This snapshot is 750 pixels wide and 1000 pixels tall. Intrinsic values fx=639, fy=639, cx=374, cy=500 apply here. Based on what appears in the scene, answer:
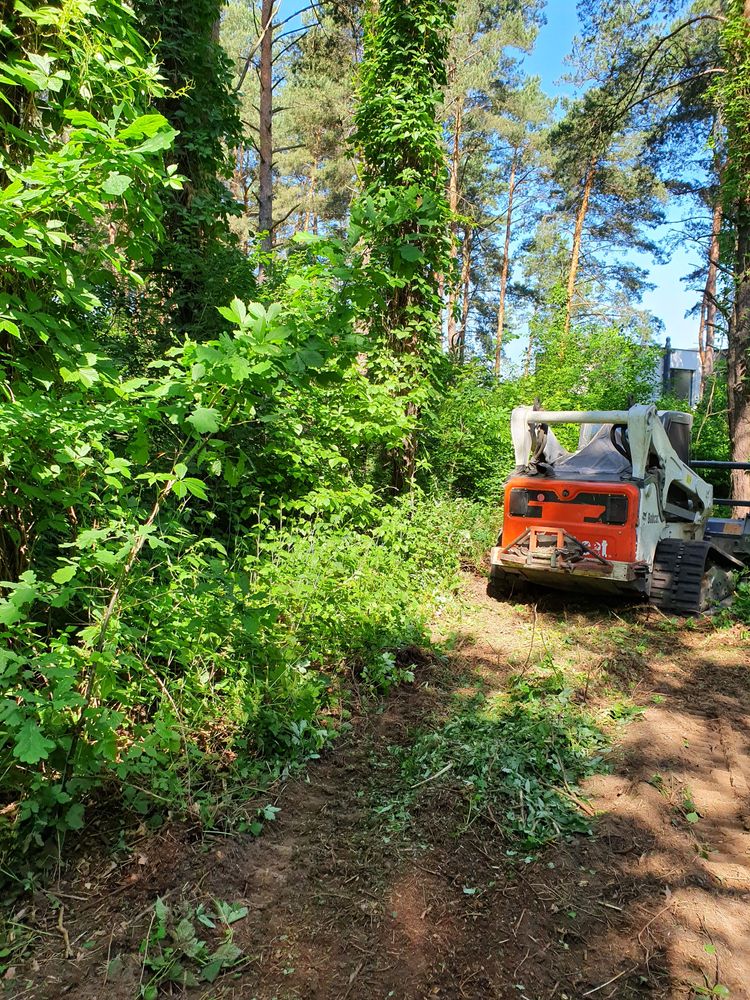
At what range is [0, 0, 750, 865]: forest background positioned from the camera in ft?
8.50

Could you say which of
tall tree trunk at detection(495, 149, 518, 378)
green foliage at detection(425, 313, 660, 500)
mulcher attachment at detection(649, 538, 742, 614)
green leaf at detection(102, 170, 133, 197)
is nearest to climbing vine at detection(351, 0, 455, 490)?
green foliage at detection(425, 313, 660, 500)

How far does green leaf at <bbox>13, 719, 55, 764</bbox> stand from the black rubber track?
251 inches

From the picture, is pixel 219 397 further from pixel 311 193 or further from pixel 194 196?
pixel 311 193

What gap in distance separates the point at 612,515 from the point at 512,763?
11.4 ft

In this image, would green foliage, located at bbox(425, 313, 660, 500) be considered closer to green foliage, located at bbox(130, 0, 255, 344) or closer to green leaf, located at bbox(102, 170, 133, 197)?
green foliage, located at bbox(130, 0, 255, 344)

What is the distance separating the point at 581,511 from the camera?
6.80m

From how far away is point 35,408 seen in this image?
248 cm

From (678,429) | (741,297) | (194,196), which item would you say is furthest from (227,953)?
(741,297)

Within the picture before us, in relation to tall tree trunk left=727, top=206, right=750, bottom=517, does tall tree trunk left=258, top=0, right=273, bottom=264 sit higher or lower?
higher

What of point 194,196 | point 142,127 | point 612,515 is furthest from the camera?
point 194,196

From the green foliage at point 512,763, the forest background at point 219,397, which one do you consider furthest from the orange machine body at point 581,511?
the green foliage at point 512,763

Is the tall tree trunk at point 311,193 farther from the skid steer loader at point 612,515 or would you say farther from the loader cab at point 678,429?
the skid steer loader at point 612,515

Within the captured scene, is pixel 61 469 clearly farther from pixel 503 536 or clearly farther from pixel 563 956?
pixel 503 536

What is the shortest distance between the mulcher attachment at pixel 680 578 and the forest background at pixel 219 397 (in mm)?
2358
